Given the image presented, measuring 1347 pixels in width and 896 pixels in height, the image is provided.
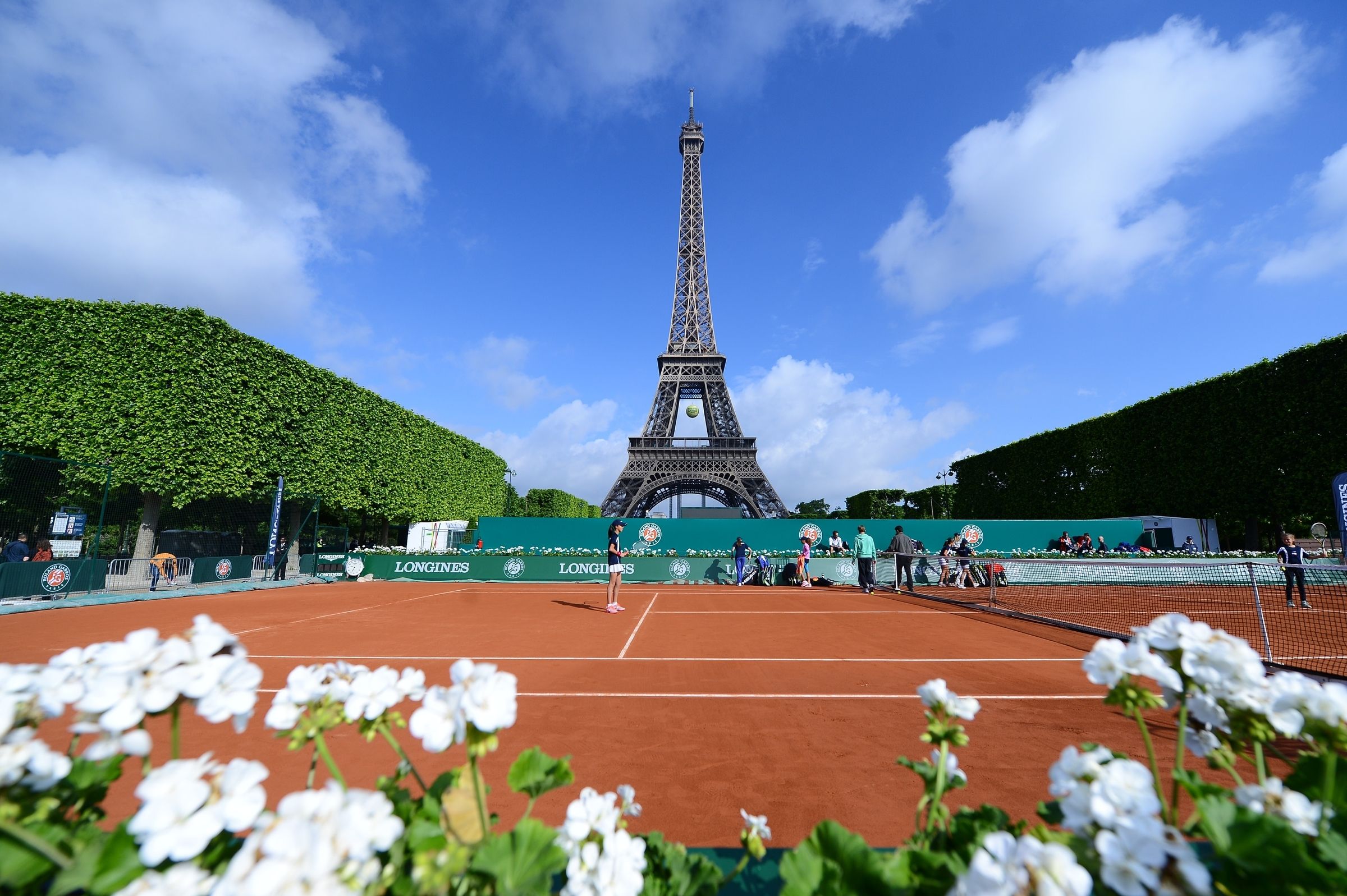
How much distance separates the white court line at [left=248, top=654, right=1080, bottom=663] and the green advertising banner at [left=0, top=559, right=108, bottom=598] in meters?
11.2

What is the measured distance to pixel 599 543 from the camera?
2477 cm

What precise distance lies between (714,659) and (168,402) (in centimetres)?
2054

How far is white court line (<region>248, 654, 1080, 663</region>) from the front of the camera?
6957 mm

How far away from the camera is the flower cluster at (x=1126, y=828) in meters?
0.84

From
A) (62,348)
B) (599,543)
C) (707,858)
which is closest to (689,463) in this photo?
(599,543)

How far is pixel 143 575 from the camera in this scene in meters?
17.7

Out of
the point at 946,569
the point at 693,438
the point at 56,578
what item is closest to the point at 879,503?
the point at 693,438

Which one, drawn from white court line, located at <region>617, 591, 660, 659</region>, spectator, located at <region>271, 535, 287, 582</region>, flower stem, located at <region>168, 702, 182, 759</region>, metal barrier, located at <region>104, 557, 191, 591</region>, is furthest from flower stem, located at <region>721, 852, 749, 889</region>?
spectator, located at <region>271, 535, 287, 582</region>

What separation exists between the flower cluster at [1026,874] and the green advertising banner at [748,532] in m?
23.8

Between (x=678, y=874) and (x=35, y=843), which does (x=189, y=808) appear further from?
(x=678, y=874)

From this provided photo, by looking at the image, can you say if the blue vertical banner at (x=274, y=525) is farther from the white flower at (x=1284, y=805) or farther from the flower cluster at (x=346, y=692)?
the white flower at (x=1284, y=805)

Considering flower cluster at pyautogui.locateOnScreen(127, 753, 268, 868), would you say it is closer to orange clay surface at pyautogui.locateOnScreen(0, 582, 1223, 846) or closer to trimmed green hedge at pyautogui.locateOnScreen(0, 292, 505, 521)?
orange clay surface at pyautogui.locateOnScreen(0, 582, 1223, 846)

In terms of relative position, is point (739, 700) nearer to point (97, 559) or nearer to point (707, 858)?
point (707, 858)

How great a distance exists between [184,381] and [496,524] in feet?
39.5
